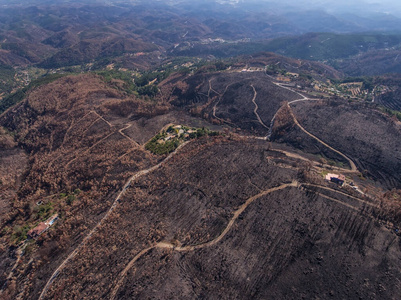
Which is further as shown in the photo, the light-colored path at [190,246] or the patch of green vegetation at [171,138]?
the patch of green vegetation at [171,138]

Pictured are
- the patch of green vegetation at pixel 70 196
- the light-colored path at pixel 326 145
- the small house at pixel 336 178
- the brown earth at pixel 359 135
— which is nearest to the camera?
the patch of green vegetation at pixel 70 196

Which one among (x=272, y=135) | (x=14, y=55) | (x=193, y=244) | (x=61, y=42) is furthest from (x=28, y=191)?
(x=61, y=42)

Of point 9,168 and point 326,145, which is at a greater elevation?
point 326,145

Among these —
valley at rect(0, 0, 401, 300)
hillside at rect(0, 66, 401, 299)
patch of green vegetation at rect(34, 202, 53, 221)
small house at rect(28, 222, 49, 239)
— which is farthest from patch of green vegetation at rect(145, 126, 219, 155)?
small house at rect(28, 222, 49, 239)

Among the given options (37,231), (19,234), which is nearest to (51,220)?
(37,231)

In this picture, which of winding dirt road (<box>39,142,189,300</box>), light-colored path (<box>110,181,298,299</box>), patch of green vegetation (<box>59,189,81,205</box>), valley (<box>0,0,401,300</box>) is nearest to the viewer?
light-colored path (<box>110,181,298,299</box>)

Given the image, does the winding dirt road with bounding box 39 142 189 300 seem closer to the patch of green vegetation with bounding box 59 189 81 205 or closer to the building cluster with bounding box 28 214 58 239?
the building cluster with bounding box 28 214 58 239

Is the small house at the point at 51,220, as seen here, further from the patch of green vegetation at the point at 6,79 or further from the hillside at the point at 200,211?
the patch of green vegetation at the point at 6,79

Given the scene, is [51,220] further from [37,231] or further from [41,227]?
[37,231]

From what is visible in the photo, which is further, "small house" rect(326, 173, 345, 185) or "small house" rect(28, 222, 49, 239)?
"small house" rect(326, 173, 345, 185)

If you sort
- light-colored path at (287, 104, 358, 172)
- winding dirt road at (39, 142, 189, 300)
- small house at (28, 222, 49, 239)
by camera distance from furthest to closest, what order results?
light-colored path at (287, 104, 358, 172) < small house at (28, 222, 49, 239) < winding dirt road at (39, 142, 189, 300)

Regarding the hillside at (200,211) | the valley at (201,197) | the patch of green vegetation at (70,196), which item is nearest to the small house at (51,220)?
the valley at (201,197)
